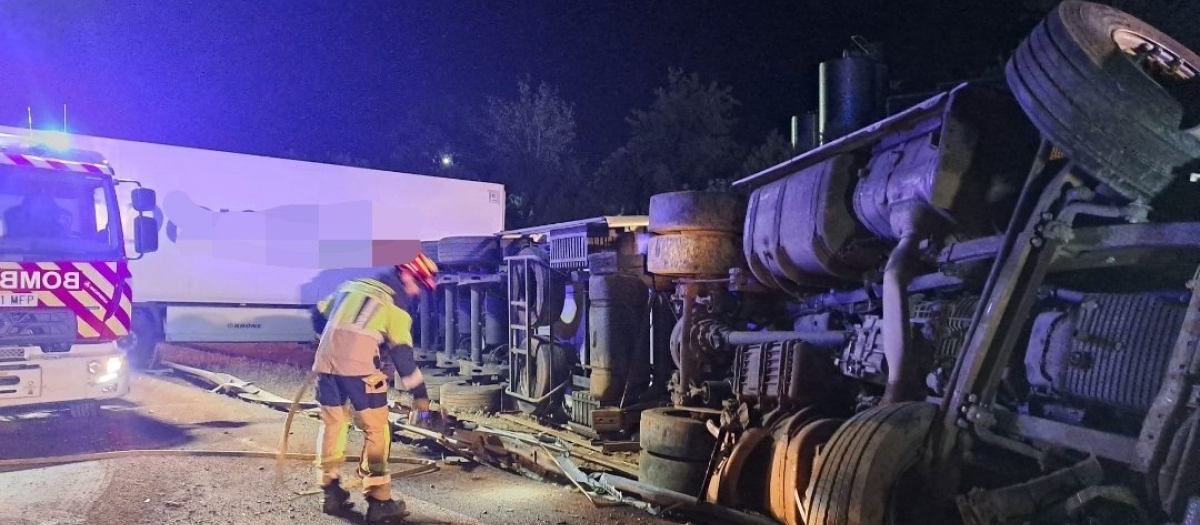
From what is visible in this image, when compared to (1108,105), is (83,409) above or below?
below

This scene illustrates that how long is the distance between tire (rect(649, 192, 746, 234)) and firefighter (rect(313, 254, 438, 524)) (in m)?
2.77

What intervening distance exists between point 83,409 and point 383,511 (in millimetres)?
4995

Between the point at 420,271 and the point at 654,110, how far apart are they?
21702 millimetres

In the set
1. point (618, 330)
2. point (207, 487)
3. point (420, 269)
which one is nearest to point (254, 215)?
point (618, 330)

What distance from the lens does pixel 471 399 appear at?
1082 centimetres

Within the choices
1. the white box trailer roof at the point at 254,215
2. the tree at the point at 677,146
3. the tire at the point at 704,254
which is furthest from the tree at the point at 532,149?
the tire at the point at 704,254

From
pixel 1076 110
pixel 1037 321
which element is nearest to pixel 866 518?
pixel 1037 321

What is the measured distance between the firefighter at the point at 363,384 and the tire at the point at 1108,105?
13.1 ft

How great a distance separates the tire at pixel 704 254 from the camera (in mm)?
7371

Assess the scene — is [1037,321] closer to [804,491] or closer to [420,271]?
[804,491]

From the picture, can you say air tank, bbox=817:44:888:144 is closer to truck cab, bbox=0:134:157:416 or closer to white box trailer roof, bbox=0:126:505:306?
white box trailer roof, bbox=0:126:505:306

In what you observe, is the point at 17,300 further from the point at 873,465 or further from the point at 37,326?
the point at 873,465

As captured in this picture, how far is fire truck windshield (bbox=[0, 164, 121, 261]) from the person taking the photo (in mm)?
7938

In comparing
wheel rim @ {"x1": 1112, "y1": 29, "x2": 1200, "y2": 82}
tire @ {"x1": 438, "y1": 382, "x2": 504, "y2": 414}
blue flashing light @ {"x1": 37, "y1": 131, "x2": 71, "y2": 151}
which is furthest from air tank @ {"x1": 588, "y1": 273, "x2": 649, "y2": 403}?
wheel rim @ {"x1": 1112, "y1": 29, "x2": 1200, "y2": 82}
